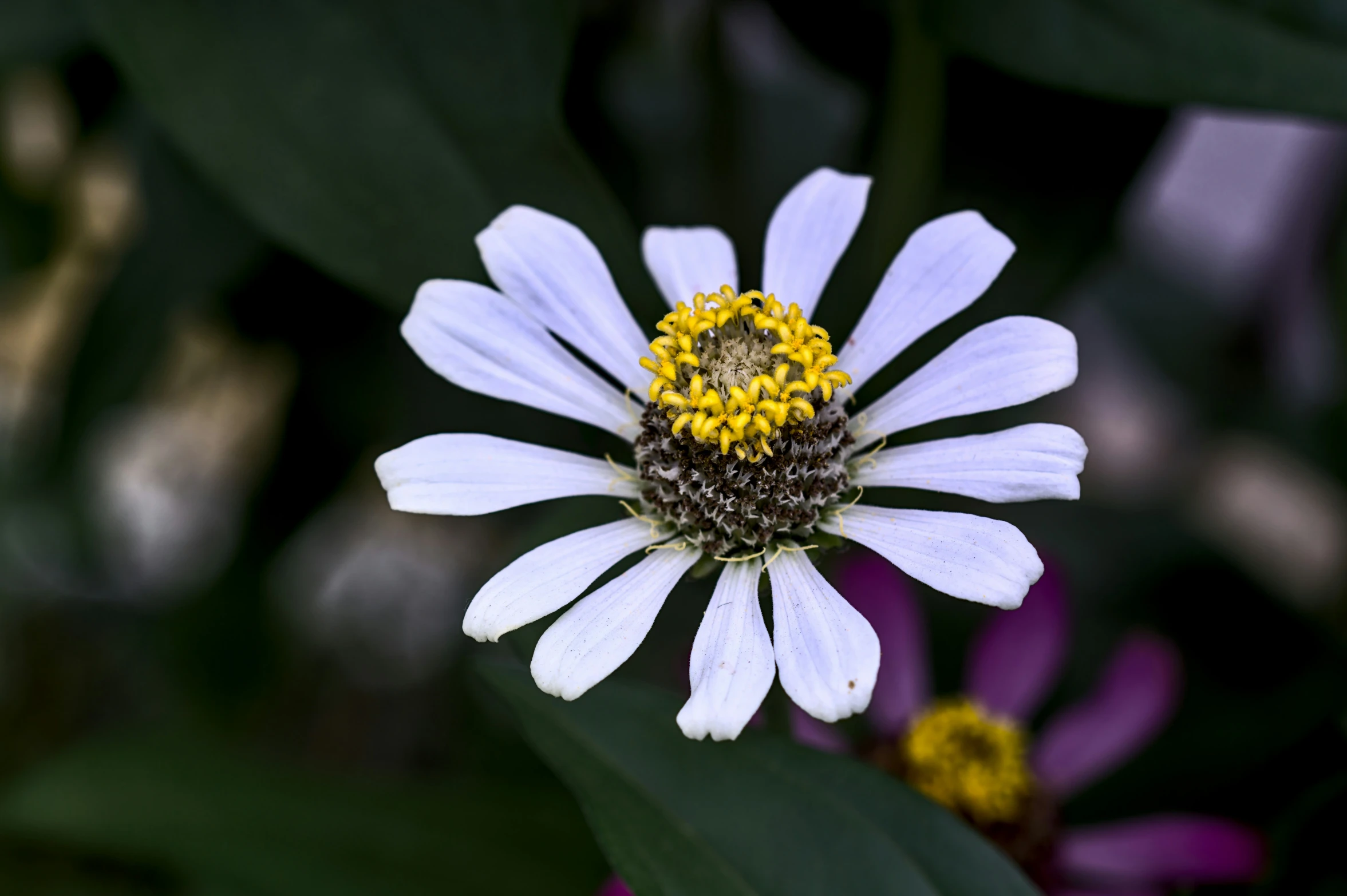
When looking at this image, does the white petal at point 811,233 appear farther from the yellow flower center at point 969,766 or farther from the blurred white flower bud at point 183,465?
the blurred white flower bud at point 183,465

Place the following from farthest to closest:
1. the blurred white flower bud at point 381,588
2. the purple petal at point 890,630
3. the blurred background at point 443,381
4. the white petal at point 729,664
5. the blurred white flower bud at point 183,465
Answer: the blurred white flower bud at point 381,588
the blurred white flower bud at point 183,465
the purple petal at point 890,630
the blurred background at point 443,381
the white petal at point 729,664

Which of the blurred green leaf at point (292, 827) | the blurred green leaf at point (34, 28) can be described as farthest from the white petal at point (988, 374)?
the blurred green leaf at point (34, 28)

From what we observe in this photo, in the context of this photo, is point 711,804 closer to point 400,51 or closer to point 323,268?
point 323,268

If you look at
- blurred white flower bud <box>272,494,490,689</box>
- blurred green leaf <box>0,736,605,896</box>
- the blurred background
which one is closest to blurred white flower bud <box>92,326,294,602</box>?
the blurred background

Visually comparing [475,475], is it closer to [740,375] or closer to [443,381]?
[740,375]

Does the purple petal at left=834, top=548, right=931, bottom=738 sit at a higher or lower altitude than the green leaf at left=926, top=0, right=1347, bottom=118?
lower

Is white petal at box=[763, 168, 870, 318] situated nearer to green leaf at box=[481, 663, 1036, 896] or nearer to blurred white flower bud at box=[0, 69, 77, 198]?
green leaf at box=[481, 663, 1036, 896]

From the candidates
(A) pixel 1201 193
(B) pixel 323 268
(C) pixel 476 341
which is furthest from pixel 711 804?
(A) pixel 1201 193

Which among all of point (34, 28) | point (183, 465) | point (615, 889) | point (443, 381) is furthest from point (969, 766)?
point (183, 465)
